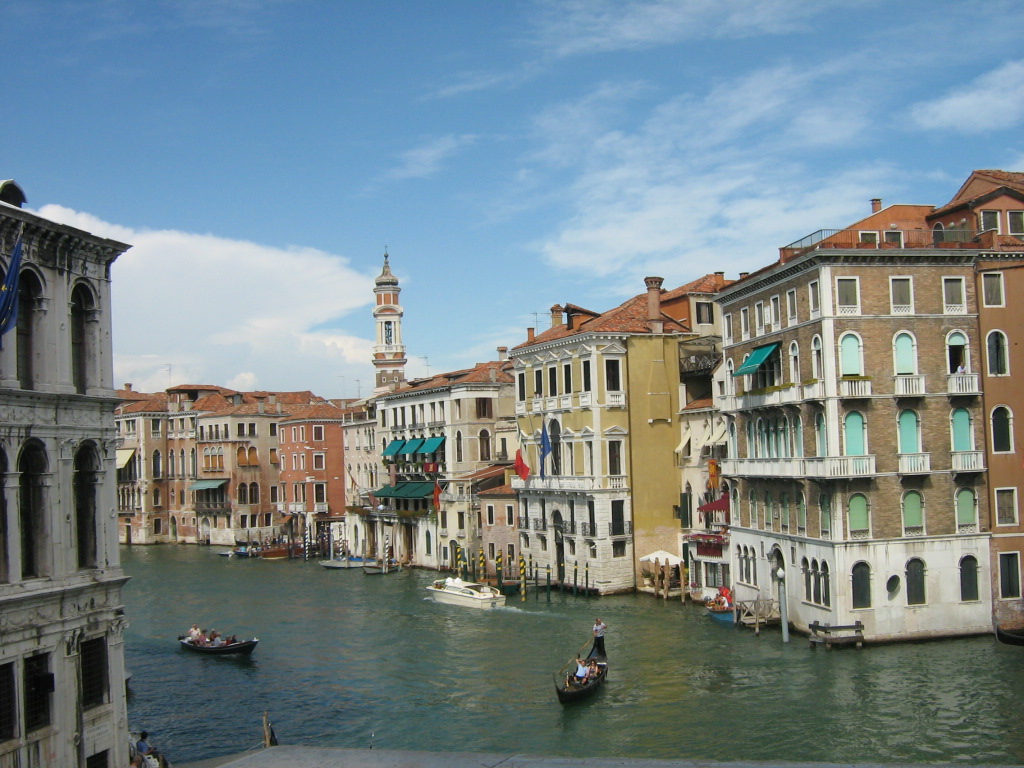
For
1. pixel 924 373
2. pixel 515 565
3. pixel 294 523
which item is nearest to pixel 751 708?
pixel 924 373

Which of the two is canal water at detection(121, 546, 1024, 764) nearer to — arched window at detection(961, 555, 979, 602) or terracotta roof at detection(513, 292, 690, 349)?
arched window at detection(961, 555, 979, 602)

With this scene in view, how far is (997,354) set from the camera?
96.7ft

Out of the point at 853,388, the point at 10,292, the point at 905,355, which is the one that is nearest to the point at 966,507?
the point at 905,355

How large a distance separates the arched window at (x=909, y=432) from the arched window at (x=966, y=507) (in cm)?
174

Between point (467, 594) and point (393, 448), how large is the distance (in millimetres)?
20895

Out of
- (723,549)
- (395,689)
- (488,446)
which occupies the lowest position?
(395,689)

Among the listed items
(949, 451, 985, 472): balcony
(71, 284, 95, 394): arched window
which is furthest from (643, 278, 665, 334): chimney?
(71, 284, 95, 394): arched window

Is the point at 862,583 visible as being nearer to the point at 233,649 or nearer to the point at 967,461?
the point at 967,461

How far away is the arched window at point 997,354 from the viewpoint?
96.4ft

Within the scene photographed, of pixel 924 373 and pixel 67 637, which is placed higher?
pixel 924 373

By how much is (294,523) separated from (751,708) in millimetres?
52783

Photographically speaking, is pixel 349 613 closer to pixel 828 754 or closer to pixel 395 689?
pixel 395 689

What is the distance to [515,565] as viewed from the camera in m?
48.0

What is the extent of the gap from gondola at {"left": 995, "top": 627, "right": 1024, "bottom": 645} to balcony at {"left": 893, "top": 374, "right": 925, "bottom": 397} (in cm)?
651
